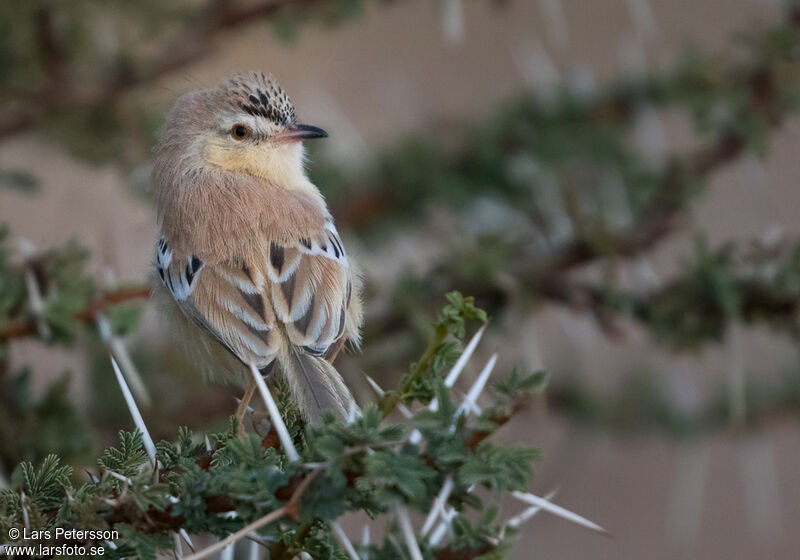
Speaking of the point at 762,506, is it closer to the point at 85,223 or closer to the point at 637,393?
the point at 637,393

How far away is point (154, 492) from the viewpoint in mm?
1680

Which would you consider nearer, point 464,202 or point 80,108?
point 80,108

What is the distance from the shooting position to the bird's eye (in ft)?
11.3

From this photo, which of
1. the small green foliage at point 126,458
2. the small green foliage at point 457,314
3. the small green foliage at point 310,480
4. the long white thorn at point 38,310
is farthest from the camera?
the long white thorn at point 38,310

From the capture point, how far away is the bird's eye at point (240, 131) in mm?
3457

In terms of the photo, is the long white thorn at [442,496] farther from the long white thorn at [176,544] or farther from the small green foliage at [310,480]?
the long white thorn at [176,544]

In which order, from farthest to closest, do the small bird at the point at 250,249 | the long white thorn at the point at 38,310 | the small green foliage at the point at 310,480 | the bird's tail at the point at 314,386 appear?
1. the long white thorn at the point at 38,310
2. the small bird at the point at 250,249
3. the bird's tail at the point at 314,386
4. the small green foliage at the point at 310,480

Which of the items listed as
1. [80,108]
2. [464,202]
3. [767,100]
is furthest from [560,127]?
[80,108]

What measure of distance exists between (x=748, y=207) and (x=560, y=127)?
3.47 meters

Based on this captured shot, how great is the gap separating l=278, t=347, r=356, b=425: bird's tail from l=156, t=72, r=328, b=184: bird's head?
3.34ft

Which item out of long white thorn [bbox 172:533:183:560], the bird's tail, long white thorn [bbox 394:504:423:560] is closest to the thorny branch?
the bird's tail

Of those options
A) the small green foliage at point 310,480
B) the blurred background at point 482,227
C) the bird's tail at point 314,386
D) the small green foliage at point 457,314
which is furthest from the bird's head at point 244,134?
the small green foliage at point 457,314

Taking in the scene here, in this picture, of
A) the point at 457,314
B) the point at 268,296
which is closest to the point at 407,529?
the point at 457,314

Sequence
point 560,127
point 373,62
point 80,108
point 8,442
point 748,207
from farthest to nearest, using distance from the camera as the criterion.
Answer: point 373,62, point 748,207, point 560,127, point 80,108, point 8,442
